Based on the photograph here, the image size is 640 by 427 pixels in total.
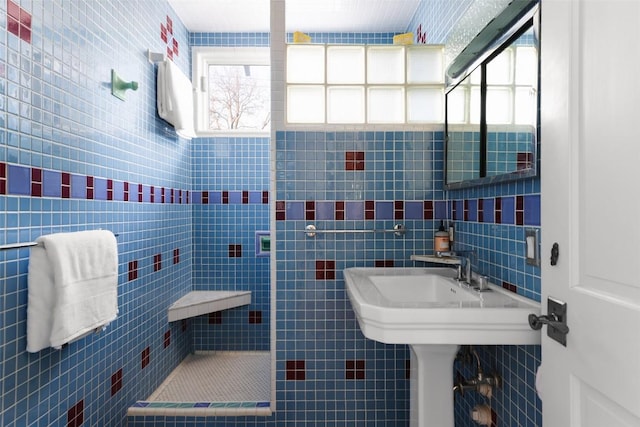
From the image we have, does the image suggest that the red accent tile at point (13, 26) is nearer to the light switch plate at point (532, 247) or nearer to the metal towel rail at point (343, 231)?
the metal towel rail at point (343, 231)

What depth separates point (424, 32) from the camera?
257 cm

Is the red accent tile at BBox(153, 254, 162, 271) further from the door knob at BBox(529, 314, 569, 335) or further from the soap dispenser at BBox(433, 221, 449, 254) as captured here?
the door knob at BBox(529, 314, 569, 335)

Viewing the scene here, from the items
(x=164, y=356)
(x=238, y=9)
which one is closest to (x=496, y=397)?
(x=164, y=356)

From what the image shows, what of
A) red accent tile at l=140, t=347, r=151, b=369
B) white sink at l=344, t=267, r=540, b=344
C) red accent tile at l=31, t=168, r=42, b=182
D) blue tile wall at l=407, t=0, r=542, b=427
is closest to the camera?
white sink at l=344, t=267, r=540, b=344

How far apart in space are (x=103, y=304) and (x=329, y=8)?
2.25m

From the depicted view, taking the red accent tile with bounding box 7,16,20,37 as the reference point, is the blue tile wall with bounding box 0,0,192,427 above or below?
below

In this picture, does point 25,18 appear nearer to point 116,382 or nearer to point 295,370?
point 116,382

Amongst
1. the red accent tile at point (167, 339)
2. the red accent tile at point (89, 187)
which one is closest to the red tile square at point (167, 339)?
the red accent tile at point (167, 339)

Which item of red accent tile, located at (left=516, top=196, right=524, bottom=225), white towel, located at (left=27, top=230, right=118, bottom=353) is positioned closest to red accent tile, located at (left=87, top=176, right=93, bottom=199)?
white towel, located at (left=27, top=230, right=118, bottom=353)

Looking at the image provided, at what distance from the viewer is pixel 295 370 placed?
6.83 feet

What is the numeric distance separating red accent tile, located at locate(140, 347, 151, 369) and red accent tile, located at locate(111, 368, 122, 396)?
23cm

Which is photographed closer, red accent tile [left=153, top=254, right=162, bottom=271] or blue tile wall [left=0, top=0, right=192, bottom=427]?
blue tile wall [left=0, top=0, right=192, bottom=427]

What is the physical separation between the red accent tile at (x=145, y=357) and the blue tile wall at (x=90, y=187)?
0.07ft

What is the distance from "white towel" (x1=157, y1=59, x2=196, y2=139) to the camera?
2500 millimetres
